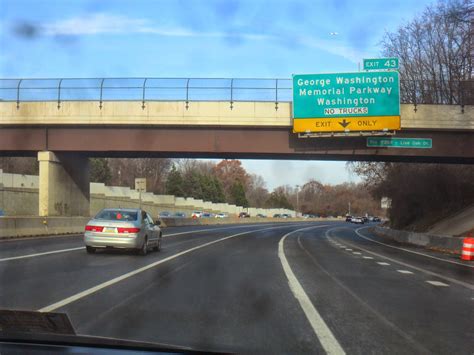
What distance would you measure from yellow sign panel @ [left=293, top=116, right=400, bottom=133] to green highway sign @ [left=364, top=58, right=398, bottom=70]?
2745 millimetres

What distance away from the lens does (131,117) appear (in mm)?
28578

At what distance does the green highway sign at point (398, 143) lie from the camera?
26906 millimetres

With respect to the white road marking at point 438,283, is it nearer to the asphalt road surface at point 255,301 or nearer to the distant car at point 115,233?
the asphalt road surface at point 255,301

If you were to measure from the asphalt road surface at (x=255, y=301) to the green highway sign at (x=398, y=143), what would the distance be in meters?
11.7

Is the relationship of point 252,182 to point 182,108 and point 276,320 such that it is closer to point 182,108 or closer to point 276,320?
point 182,108

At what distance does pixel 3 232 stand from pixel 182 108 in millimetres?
10896

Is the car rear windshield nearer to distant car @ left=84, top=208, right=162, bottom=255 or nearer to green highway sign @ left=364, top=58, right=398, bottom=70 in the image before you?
distant car @ left=84, top=208, right=162, bottom=255

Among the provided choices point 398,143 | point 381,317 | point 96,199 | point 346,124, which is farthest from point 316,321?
point 96,199

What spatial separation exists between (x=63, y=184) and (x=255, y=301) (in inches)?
990

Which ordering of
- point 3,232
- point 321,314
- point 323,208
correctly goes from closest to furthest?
point 321,314
point 3,232
point 323,208

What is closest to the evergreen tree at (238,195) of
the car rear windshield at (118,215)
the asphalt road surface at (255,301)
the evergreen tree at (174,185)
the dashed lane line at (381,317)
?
the evergreen tree at (174,185)

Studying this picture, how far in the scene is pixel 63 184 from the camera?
104ft

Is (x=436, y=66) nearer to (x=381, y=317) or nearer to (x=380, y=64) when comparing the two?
(x=380, y=64)

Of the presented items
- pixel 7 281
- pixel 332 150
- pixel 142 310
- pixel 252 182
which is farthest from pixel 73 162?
pixel 252 182
